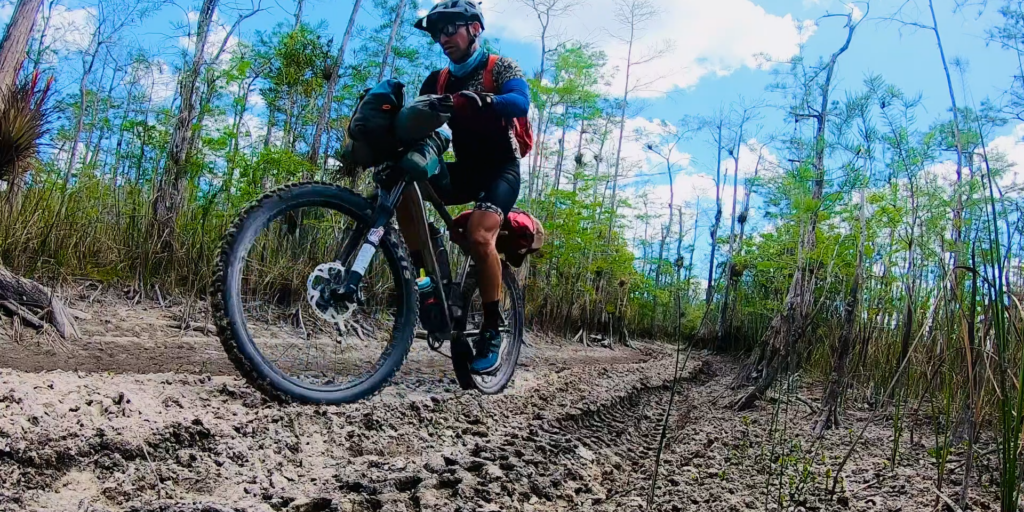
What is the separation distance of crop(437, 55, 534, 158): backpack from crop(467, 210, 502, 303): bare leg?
0.36 meters

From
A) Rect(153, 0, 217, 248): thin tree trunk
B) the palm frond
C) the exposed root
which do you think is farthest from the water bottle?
the palm frond

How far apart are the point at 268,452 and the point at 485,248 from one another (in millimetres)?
1300

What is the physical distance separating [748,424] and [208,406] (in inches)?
81.1

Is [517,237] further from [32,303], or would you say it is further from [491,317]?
[32,303]

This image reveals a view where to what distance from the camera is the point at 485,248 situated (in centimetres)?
258

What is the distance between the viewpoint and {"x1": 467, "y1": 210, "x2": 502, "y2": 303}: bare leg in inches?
100

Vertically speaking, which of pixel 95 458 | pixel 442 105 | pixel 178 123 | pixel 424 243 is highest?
pixel 178 123

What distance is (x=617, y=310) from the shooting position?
1201cm

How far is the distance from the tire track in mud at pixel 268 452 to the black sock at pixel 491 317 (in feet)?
1.88

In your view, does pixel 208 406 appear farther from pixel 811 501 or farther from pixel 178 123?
pixel 178 123

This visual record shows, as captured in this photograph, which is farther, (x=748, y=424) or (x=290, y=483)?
(x=748, y=424)

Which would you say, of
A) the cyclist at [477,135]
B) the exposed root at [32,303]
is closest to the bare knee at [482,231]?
the cyclist at [477,135]

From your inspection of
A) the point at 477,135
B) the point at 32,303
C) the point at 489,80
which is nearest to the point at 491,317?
the point at 477,135

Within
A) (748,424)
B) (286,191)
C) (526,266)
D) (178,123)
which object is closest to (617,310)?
(526,266)
